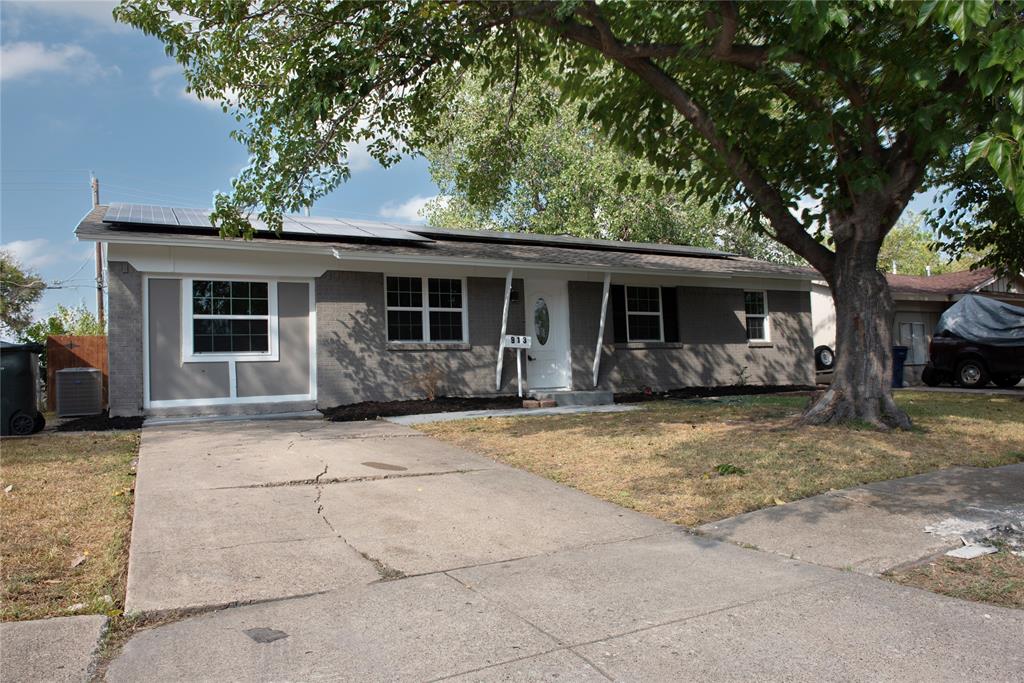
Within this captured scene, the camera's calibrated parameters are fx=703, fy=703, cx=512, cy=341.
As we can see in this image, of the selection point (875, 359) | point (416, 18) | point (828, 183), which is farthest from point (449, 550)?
point (828, 183)

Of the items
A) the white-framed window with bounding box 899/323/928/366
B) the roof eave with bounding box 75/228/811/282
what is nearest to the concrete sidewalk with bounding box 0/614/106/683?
the roof eave with bounding box 75/228/811/282

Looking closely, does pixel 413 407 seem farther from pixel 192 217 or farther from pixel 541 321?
pixel 192 217

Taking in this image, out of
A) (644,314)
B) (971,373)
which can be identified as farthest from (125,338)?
(971,373)

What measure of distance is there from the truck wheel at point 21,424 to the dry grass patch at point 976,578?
36.3 ft

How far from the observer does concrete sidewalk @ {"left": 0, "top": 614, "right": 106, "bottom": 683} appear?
3.05m

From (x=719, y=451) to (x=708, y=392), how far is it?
27.5 feet

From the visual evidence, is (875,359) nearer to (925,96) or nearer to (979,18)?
(925,96)

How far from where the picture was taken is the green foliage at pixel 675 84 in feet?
27.5

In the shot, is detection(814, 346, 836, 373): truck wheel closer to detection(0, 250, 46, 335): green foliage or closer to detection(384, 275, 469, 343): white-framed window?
detection(384, 275, 469, 343): white-framed window

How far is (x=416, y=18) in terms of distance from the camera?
8734 mm

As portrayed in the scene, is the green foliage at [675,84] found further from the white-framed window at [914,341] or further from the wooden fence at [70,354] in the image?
the white-framed window at [914,341]

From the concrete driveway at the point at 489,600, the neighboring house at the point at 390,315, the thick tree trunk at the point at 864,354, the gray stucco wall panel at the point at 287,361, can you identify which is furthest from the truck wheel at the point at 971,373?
the gray stucco wall panel at the point at 287,361

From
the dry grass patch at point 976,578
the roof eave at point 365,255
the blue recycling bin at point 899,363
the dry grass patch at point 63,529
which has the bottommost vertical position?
the dry grass patch at point 976,578

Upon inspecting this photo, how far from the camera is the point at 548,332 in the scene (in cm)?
1552
